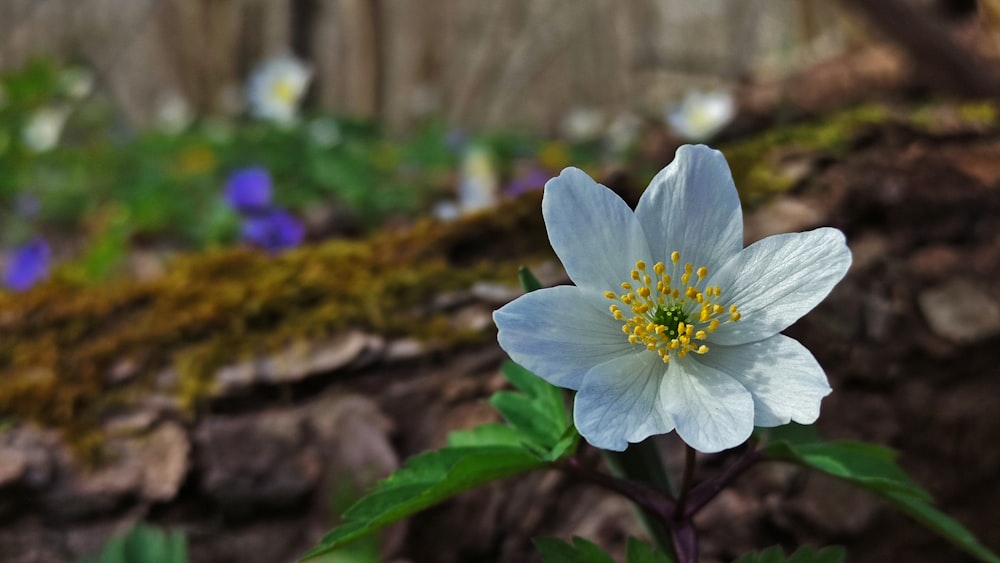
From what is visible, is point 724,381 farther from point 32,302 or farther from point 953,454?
point 32,302

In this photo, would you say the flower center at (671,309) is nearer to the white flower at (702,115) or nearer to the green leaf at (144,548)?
the green leaf at (144,548)

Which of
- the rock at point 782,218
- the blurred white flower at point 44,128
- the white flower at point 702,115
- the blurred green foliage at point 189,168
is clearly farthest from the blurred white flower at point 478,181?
the blurred white flower at point 44,128

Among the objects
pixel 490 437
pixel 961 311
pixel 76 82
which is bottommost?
pixel 961 311

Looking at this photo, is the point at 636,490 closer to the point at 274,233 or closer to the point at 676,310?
the point at 676,310

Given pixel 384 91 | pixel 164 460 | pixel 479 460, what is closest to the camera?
pixel 479 460

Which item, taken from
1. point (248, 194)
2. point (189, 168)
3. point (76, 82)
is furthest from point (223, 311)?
point (76, 82)

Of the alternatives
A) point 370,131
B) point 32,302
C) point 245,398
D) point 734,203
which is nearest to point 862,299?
point 734,203

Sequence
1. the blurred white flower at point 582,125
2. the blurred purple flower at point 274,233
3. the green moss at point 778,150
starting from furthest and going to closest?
the blurred white flower at point 582,125, the blurred purple flower at point 274,233, the green moss at point 778,150
